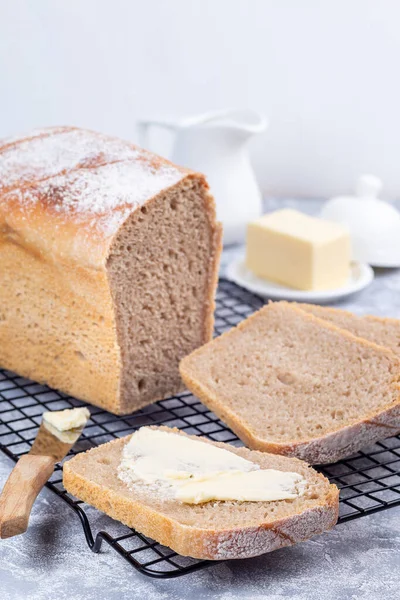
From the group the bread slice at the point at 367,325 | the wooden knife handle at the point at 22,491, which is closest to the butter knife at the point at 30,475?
the wooden knife handle at the point at 22,491

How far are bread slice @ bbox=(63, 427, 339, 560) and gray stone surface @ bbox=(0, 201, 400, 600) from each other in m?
0.08

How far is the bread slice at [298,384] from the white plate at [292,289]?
1.99 ft

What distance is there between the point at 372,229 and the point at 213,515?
2.16 m

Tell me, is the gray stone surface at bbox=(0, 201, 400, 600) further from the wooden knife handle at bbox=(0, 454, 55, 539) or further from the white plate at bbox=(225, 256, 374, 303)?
the white plate at bbox=(225, 256, 374, 303)

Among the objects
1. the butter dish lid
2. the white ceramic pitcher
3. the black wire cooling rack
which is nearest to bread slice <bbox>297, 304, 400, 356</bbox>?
the black wire cooling rack

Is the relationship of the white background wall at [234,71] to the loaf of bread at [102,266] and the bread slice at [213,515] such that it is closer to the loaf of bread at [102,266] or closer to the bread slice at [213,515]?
the loaf of bread at [102,266]

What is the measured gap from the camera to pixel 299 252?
11.7 feet

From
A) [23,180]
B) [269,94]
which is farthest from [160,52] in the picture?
[23,180]

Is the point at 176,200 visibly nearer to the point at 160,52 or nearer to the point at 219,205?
the point at 219,205

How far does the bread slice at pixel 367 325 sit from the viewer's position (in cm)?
284

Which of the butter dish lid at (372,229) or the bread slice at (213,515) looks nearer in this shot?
the bread slice at (213,515)

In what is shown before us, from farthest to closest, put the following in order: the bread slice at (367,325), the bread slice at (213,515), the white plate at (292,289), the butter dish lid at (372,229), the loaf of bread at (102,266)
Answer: the butter dish lid at (372,229)
the white plate at (292,289)
the bread slice at (367,325)
the loaf of bread at (102,266)
the bread slice at (213,515)

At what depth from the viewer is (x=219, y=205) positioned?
401 cm

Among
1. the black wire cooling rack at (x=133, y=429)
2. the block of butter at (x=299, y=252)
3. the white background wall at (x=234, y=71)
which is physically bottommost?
the black wire cooling rack at (x=133, y=429)
